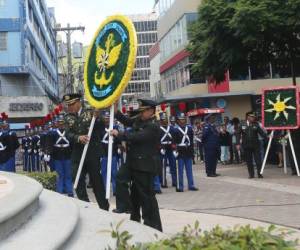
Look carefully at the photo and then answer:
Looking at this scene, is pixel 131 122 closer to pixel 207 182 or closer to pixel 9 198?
pixel 9 198

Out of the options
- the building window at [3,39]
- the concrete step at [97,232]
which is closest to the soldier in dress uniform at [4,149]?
the concrete step at [97,232]

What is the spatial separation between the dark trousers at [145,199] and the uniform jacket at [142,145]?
0.10 m

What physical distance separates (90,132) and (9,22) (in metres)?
33.5

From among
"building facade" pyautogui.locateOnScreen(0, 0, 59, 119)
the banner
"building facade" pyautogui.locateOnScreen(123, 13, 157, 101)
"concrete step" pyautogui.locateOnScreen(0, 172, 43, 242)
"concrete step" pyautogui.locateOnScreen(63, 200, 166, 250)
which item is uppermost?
"building facade" pyautogui.locateOnScreen(123, 13, 157, 101)

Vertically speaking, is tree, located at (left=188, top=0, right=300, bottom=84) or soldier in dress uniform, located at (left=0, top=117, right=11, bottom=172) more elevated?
tree, located at (left=188, top=0, right=300, bottom=84)

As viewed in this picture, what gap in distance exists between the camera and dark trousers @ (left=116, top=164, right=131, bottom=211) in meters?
7.09

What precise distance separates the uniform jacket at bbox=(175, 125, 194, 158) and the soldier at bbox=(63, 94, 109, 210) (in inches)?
203

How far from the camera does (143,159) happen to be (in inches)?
276

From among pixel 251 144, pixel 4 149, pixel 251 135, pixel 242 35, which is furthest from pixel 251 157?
pixel 4 149

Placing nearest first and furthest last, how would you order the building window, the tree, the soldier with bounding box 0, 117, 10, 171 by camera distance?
the soldier with bounding box 0, 117, 10, 171, the tree, the building window

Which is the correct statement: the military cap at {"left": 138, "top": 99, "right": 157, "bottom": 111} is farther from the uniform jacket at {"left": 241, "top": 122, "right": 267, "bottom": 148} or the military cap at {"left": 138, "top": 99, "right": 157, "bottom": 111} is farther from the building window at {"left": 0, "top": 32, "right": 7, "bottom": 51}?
the building window at {"left": 0, "top": 32, "right": 7, "bottom": 51}

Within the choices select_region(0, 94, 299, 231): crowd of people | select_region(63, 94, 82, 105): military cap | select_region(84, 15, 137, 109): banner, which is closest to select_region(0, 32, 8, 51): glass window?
select_region(0, 94, 299, 231): crowd of people

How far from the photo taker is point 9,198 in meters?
4.88

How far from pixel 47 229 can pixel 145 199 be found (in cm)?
251
